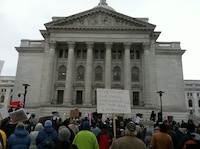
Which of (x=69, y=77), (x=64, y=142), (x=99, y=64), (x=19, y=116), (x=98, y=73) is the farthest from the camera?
(x=99, y=64)

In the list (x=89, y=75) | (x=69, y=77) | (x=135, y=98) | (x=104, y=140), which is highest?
(x=89, y=75)

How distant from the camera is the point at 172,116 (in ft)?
132

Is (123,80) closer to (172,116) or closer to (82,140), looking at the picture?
(172,116)

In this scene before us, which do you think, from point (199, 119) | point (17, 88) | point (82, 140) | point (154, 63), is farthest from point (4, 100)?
point (82, 140)

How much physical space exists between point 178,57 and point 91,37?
18.0 meters

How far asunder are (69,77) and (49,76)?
12.3 ft

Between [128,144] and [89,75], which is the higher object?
[89,75]

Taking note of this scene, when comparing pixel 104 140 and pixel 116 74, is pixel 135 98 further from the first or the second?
pixel 104 140

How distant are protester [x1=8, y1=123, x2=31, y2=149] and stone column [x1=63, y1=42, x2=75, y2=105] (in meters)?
32.1

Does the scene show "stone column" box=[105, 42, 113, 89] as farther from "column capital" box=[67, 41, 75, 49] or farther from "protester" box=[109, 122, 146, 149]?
"protester" box=[109, 122, 146, 149]

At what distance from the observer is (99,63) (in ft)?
144

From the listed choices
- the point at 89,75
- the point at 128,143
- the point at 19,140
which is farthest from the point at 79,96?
the point at 128,143

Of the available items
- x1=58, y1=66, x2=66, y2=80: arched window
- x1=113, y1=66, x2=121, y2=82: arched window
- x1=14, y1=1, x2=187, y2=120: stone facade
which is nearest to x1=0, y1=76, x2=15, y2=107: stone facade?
x1=14, y1=1, x2=187, y2=120: stone facade

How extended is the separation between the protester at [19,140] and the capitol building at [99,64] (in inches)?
1282
